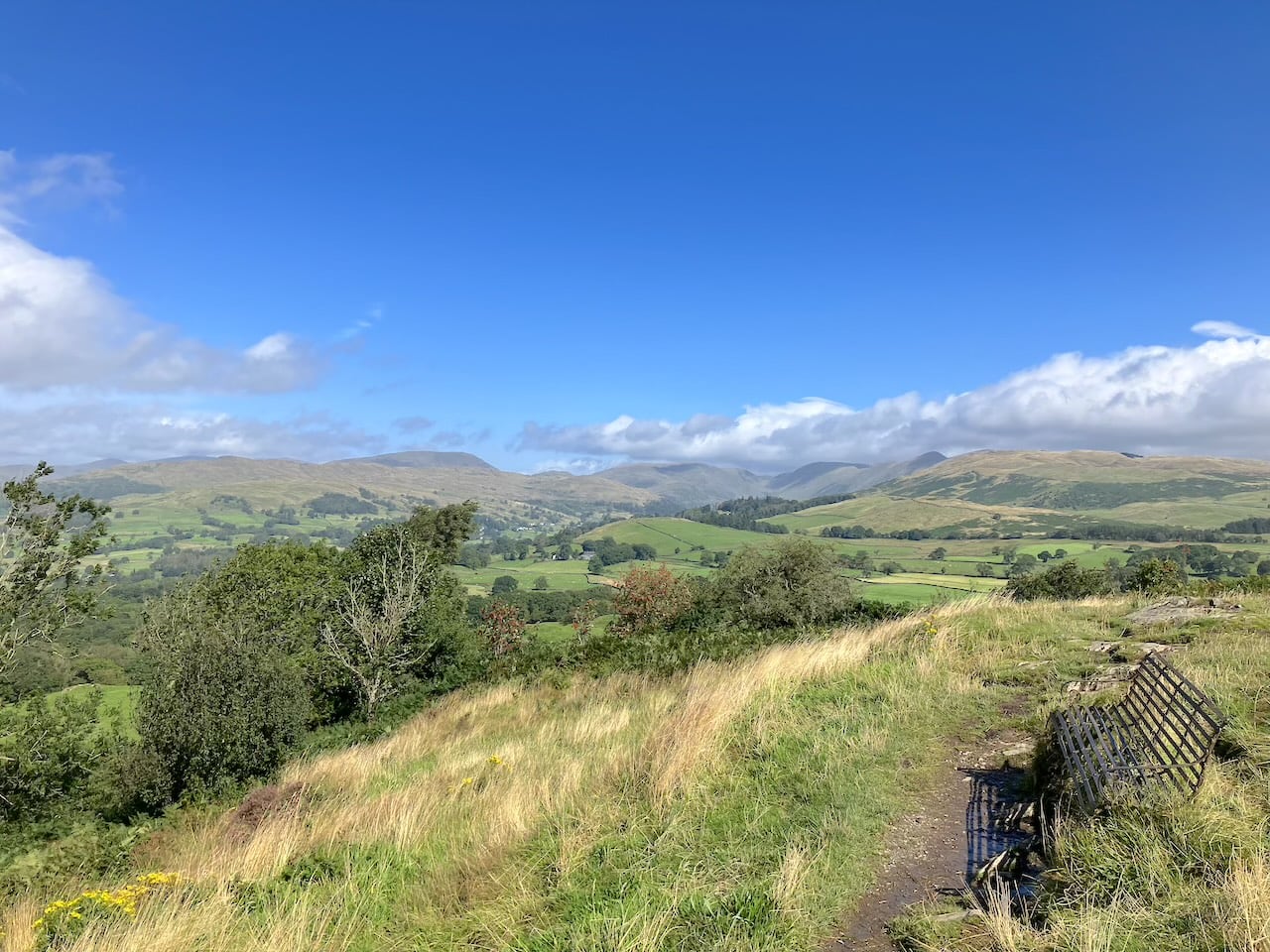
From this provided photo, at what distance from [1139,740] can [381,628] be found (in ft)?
84.8

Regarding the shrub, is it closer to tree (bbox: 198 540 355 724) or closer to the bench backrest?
tree (bbox: 198 540 355 724)

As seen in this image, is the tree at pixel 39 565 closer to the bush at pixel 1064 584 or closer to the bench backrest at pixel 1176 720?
the bench backrest at pixel 1176 720

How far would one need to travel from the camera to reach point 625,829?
6.16m

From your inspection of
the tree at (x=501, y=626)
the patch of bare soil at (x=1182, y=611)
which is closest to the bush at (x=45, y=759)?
the tree at (x=501, y=626)

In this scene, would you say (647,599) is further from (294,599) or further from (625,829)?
(625,829)

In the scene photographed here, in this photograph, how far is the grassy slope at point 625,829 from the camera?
469 cm

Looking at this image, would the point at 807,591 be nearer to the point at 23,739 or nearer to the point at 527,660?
the point at 527,660

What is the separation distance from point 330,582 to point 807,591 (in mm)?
26719

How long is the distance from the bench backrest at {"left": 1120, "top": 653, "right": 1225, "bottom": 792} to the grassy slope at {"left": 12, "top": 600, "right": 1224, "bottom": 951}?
196 centimetres

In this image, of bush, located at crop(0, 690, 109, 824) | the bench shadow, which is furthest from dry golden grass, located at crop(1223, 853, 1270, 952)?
bush, located at crop(0, 690, 109, 824)

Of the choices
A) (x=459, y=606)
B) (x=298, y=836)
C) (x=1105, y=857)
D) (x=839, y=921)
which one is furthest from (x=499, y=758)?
(x=459, y=606)

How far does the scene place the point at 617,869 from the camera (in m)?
5.34

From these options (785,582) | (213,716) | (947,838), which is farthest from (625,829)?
(785,582)

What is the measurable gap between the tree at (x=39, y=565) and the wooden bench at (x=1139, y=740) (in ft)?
72.6
